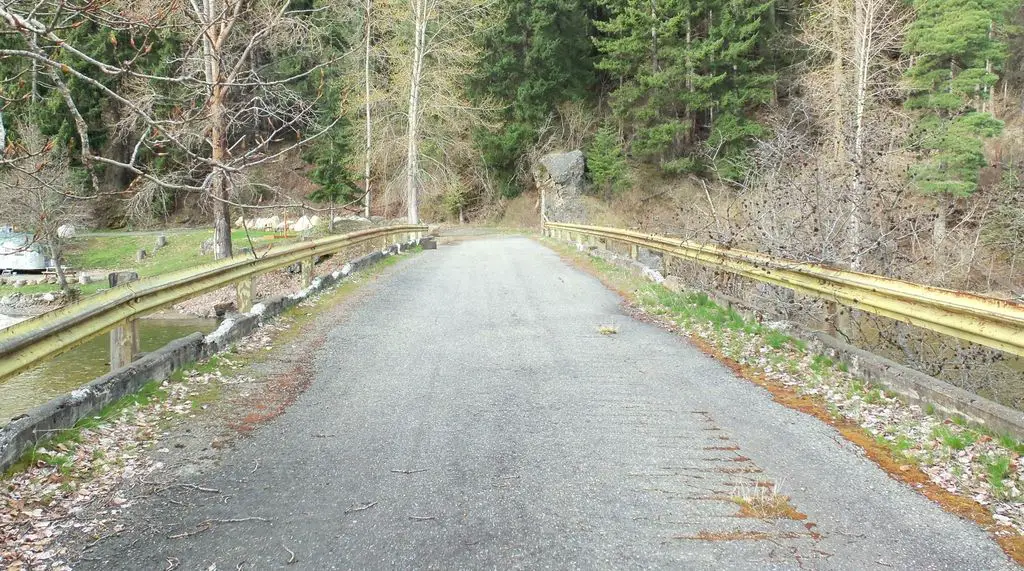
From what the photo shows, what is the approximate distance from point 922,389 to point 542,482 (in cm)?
293

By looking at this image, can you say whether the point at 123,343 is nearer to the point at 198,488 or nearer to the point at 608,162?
the point at 198,488

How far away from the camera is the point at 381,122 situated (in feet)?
107

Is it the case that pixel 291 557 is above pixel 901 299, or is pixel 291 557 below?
below

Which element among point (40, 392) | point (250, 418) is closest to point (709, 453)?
point (250, 418)

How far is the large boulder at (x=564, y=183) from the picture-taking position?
36.2m

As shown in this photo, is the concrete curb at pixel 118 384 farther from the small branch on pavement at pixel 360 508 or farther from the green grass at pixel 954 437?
the green grass at pixel 954 437

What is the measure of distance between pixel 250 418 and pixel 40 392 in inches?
307

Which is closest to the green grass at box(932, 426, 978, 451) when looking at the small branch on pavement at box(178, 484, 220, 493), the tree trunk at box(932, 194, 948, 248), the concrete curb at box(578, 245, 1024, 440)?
the concrete curb at box(578, 245, 1024, 440)

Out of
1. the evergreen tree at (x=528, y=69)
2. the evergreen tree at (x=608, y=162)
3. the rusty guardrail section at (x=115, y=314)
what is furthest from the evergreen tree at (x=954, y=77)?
the rusty guardrail section at (x=115, y=314)

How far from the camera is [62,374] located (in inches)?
463

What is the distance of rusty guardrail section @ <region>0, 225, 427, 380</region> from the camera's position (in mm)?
3871

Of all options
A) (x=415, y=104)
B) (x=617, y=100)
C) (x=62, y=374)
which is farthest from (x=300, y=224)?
(x=62, y=374)

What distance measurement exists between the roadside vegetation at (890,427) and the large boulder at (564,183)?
28.5 m

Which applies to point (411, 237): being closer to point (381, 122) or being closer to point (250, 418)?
point (381, 122)
